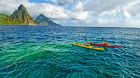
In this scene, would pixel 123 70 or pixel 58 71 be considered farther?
pixel 123 70

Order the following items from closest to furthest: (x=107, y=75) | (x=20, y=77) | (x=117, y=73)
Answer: (x=20, y=77), (x=107, y=75), (x=117, y=73)

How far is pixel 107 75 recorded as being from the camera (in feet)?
84.8

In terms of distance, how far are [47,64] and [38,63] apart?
190cm

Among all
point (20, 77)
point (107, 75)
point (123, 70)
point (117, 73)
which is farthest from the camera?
point (123, 70)

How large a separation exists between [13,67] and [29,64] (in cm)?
310

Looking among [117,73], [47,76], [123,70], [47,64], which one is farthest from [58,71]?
[123,70]

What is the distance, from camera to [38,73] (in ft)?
85.2

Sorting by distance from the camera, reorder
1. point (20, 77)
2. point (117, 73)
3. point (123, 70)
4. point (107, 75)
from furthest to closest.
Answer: point (123, 70), point (117, 73), point (107, 75), point (20, 77)

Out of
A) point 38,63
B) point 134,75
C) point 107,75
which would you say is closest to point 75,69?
point 107,75

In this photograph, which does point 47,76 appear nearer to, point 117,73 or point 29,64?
point 29,64

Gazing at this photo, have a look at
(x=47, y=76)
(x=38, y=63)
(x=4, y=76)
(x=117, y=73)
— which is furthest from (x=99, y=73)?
(x=4, y=76)

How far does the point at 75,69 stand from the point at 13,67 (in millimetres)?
11066

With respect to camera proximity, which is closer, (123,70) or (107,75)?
(107,75)

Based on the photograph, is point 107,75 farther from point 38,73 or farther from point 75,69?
point 38,73
